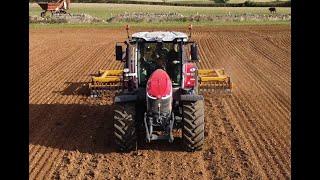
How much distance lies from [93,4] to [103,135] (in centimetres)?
6225

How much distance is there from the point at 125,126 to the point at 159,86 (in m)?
0.98

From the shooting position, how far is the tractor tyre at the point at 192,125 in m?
9.34

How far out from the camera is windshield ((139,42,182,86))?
10.1 m

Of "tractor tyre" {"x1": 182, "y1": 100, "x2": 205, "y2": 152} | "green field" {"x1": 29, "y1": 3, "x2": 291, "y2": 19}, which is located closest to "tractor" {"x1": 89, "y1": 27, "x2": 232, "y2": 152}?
"tractor tyre" {"x1": 182, "y1": 100, "x2": 205, "y2": 152}

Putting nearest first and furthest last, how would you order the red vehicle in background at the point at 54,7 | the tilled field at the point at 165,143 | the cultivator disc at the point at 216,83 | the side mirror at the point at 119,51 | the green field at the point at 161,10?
the tilled field at the point at 165,143 → the side mirror at the point at 119,51 → the cultivator disc at the point at 216,83 → the red vehicle in background at the point at 54,7 → the green field at the point at 161,10

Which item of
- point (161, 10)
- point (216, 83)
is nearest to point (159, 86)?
point (216, 83)

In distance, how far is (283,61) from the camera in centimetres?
2083

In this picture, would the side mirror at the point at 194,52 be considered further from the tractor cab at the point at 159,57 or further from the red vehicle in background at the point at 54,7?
the red vehicle in background at the point at 54,7

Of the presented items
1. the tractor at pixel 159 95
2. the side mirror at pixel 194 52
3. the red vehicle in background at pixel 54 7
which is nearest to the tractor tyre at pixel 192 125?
the tractor at pixel 159 95

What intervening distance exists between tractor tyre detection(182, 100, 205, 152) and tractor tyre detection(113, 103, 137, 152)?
94 centimetres

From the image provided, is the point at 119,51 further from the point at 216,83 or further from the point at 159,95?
the point at 216,83

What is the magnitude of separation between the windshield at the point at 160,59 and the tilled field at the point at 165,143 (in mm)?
1357

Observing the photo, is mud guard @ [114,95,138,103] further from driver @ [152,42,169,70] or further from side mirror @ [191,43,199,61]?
side mirror @ [191,43,199,61]
